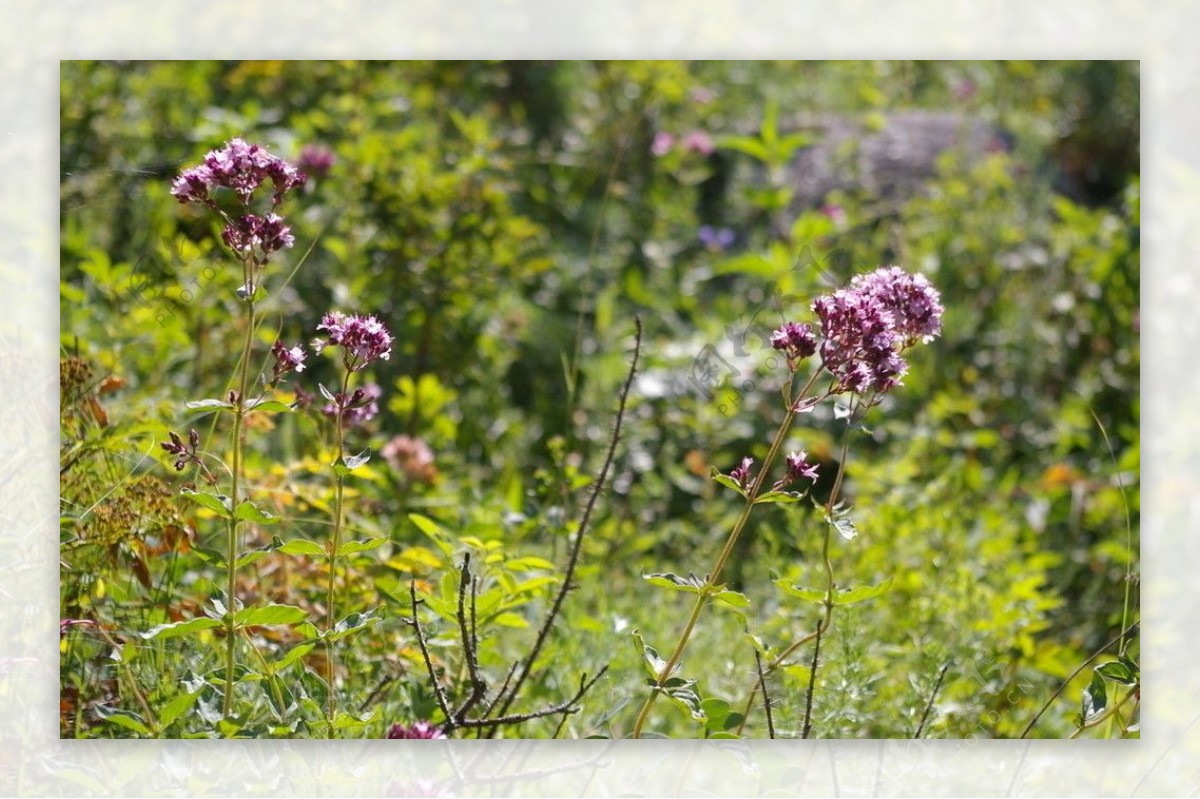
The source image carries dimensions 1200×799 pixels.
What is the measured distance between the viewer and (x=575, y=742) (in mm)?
1900

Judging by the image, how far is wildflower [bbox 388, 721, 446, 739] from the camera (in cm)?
181

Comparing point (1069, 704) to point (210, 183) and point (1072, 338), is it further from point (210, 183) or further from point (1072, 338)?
point (210, 183)

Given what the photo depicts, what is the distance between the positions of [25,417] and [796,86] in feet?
7.83

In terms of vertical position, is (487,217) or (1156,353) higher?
(487,217)

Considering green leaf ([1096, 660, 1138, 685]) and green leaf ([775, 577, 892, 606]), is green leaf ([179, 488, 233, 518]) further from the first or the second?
green leaf ([1096, 660, 1138, 685])

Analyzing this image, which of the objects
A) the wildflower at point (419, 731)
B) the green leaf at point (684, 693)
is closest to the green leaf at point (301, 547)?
the wildflower at point (419, 731)

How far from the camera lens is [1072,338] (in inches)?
121

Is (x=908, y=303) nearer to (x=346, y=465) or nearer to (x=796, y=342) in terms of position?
(x=796, y=342)

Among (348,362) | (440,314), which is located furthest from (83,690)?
(440,314)

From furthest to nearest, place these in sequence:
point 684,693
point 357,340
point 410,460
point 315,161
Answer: point 315,161, point 410,460, point 684,693, point 357,340

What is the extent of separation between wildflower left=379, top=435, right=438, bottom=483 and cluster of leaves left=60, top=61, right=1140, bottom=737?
0.04 feet

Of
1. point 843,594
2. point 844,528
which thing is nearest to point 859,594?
point 843,594

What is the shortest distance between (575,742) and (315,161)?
142 centimetres

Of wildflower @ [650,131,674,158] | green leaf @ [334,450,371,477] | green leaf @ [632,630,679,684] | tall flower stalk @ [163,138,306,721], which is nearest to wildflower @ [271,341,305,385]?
tall flower stalk @ [163,138,306,721]
